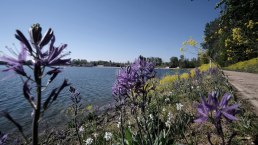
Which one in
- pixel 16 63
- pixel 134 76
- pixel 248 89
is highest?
pixel 16 63

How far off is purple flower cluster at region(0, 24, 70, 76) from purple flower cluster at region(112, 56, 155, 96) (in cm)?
183

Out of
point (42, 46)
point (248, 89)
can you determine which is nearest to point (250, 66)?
point (248, 89)

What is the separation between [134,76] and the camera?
343cm

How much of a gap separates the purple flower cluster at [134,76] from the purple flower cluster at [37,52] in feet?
5.99

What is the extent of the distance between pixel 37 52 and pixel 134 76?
2.01 metres

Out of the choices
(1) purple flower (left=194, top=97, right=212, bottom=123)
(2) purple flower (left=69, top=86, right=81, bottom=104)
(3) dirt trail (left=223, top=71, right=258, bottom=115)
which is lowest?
(3) dirt trail (left=223, top=71, right=258, bottom=115)

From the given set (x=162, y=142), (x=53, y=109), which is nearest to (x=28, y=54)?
(x=162, y=142)

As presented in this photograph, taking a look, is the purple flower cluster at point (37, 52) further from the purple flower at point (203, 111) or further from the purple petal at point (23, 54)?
the purple flower at point (203, 111)

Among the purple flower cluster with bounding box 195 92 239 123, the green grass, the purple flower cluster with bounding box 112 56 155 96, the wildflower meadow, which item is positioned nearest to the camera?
the wildflower meadow

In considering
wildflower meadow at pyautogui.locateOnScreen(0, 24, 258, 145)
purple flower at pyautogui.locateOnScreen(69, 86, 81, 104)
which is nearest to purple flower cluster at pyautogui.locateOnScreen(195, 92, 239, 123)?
wildflower meadow at pyautogui.locateOnScreen(0, 24, 258, 145)

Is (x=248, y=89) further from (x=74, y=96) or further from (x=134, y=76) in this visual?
(x=74, y=96)

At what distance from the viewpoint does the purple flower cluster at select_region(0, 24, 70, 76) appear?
151 cm

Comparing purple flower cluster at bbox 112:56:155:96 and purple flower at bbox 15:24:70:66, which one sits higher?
purple flower at bbox 15:24:70:66

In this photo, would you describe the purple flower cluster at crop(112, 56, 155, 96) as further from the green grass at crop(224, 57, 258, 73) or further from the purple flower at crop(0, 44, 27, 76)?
the green grass at crop(224, 57, 258, 73)
